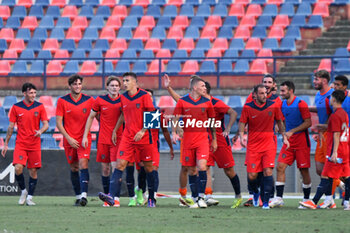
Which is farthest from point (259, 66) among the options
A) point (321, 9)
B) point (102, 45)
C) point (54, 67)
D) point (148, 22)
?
point (54, 67)

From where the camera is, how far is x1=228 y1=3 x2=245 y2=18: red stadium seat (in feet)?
72.6

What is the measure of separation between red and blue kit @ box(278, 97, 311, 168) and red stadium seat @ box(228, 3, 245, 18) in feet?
37.3

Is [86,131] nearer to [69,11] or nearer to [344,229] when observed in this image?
[344,229]

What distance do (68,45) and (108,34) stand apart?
120 cm

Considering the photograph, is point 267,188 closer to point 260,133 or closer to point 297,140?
point 260,133

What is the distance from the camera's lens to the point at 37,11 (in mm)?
23641

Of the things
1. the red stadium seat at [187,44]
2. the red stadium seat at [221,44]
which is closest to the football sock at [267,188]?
the red stadium seat at [221,44]

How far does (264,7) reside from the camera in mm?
22250

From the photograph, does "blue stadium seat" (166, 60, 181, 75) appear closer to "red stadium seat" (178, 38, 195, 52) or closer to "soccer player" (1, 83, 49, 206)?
"red stadium seat" (178, 38, 195, 52)

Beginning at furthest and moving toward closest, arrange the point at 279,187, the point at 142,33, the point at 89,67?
the point at 142,33 → the point at 89,67 → the point at 279,187

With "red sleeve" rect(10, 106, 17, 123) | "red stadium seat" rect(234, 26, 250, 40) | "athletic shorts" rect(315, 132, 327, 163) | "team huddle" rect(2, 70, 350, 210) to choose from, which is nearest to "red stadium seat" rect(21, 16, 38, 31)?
"red stadium seat" rect(234, 26, 250, 40)

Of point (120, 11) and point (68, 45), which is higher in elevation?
point (120, 11)

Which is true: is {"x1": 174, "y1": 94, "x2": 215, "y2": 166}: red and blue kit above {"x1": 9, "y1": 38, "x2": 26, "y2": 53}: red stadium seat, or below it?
below

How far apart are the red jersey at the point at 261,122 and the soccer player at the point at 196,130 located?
50cm
